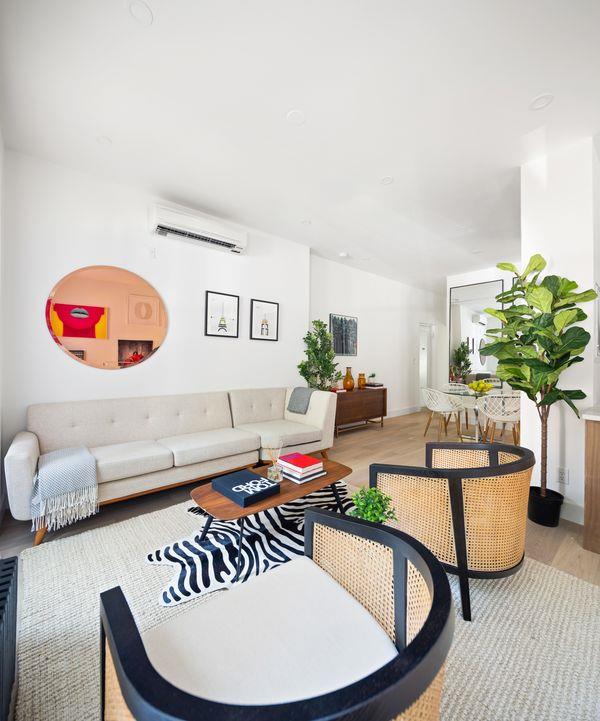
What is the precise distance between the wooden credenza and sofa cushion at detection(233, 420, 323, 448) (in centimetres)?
122

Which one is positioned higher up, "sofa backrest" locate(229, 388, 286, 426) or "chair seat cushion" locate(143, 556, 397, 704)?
"sofa backrest" locate(229, 388, 286, 426)

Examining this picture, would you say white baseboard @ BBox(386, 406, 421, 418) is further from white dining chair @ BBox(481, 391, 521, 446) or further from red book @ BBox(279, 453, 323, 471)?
red book @ BBox(279, 453, 323, 471)

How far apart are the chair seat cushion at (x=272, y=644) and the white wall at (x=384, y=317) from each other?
4465 millimetres

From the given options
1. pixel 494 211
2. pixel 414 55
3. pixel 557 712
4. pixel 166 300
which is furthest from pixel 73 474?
pixel 494 211

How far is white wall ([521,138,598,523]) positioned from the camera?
8.03ft

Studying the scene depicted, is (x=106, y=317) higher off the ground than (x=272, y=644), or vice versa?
(x=106, y=317)

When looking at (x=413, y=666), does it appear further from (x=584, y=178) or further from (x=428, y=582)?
(x=584, y=178)

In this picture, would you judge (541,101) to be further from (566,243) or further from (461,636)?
(461,636)

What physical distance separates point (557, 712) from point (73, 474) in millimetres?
2620

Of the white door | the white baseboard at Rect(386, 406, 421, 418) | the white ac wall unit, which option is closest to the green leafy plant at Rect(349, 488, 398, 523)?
the white ac wall unit

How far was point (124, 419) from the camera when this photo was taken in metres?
2.94

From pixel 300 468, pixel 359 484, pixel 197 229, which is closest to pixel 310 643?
pixel 300 468

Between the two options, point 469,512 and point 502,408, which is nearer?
point 469,512

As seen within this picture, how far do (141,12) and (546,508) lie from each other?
3.75m
